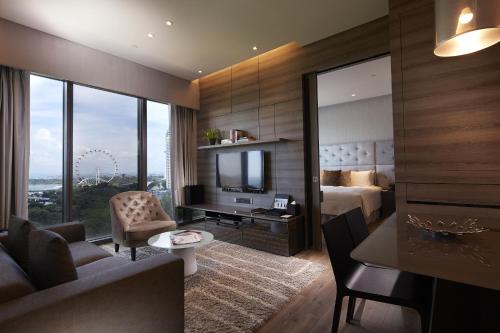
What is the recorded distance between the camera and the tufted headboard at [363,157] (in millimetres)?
5348

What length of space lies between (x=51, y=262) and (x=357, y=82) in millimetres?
5153

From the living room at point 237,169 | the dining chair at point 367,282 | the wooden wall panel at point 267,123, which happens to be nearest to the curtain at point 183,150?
the living room at point 237,169

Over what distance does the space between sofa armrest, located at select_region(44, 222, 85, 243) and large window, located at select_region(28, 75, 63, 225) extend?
1.07 metres

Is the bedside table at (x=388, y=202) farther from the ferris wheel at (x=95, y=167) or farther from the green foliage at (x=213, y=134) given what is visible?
the ferris wheel at (x=95, y=167)

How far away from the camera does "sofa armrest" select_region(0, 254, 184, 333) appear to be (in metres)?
0.97

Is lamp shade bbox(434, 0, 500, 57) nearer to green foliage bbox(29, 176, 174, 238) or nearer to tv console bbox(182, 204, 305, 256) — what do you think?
tv console bbox(182, 204, 305, 256)

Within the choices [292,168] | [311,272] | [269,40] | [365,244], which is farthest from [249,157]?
[365,244]

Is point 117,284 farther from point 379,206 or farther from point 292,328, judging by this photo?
point 379,206

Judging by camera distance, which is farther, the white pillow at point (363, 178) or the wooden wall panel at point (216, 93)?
the white pillow at point (363, 178)

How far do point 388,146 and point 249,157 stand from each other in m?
3.32

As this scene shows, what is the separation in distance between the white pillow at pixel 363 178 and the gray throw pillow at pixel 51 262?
5354 millimetres

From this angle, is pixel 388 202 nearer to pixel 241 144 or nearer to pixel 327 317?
pixel 241 144

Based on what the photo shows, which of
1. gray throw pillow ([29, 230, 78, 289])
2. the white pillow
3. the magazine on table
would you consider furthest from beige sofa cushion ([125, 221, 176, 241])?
the white pillow

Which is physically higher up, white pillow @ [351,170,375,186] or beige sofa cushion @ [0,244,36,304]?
white pillow @ [351,170,375,186]
